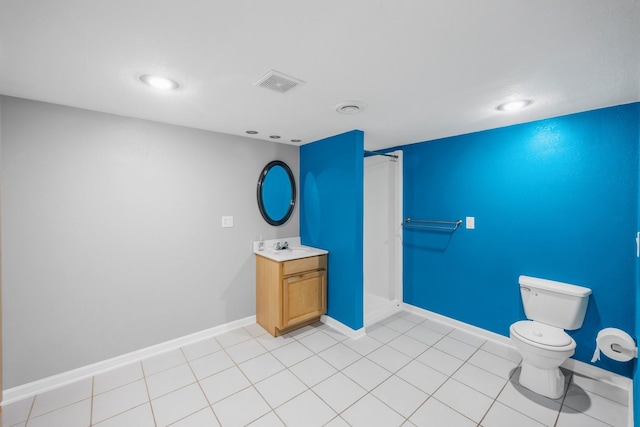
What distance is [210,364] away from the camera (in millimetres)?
2324

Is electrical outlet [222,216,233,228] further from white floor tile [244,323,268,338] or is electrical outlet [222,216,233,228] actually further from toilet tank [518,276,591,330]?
toilet tank [518,276,591,330]

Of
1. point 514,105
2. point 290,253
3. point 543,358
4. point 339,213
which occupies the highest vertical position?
point 514,105

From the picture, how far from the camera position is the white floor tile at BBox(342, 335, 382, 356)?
2545mm

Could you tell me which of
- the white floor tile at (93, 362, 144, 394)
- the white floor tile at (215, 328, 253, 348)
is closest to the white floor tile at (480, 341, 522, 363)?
the white floor tile at (215, 328, 253, 348)

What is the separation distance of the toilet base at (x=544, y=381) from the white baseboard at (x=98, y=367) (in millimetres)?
2723

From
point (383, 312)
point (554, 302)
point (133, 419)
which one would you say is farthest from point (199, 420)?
point (554, 302)

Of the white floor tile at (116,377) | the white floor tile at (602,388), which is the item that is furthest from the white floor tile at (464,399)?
the white floor tile at (116,377)

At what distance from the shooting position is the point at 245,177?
3.04 meters

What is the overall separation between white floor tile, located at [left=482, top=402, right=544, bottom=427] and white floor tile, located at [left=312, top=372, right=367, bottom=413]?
811 mm

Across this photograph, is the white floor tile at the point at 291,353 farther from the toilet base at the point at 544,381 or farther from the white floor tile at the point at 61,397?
the toilet base at the point at 544,381

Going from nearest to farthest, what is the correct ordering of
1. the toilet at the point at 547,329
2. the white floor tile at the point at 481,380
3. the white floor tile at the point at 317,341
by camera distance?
the toilet at the point at 547,329, the white floor tile at the point at 481,380, the white floor tile at the point at 317,341

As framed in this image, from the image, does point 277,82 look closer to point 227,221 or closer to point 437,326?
point 227,221

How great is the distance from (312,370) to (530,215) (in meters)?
2.38

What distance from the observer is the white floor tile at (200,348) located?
2.47m
